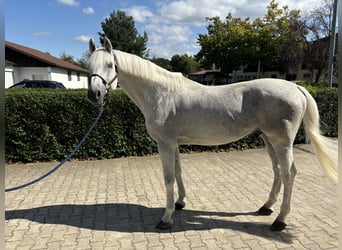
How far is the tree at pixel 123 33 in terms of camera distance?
35156 mm

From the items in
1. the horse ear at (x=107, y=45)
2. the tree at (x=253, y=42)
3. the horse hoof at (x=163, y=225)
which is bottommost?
the horse hoof at (x=163, y=225)

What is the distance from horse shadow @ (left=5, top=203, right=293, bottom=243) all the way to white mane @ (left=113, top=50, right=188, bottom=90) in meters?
1.74

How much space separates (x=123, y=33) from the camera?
35.4 m

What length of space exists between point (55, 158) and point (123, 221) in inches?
138

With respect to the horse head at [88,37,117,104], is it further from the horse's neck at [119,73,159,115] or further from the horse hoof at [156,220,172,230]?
the horse hoof at [156,220,172,230]

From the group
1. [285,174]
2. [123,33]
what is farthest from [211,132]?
[123,33]

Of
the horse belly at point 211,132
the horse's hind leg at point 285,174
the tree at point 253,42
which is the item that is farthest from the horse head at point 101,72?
the tree at point 253,42

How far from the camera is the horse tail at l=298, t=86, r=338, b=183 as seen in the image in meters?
2.66

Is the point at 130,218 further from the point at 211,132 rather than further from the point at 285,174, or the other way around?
the point at 285,174

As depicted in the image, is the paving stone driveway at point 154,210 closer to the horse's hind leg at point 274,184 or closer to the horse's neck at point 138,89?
the horse's hind leg at point 274,184

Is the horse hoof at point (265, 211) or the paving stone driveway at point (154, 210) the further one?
the horse hoof at point (265, 211)

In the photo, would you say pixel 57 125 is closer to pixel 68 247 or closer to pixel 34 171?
pixel 34 171

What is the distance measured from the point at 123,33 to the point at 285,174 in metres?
36.7

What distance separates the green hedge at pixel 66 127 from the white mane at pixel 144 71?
305 centimetres
